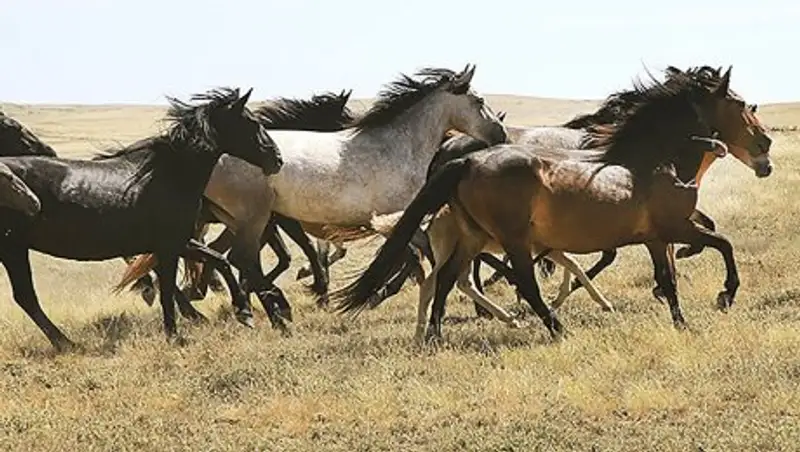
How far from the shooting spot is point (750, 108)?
40.8 ft

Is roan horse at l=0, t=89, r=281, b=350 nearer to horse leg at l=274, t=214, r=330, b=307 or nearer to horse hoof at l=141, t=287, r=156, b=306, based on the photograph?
horse leg at l=274, t=214, r=330, b=307

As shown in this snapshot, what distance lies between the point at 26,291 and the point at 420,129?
390cm

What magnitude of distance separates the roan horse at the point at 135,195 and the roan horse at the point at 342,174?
1.54 ft

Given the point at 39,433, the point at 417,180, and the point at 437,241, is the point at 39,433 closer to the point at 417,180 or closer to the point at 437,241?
the point at 437,241

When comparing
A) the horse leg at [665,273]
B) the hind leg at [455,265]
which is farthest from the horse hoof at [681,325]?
the hind leg at [455,265]

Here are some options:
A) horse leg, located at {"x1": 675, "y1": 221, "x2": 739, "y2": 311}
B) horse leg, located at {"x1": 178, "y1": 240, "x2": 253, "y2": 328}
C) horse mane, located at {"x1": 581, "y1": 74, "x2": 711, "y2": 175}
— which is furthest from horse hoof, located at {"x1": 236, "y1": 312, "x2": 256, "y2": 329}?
horse leg, located at {"x1": 675, "y1": 221, "x2": 739, "y2": 311}

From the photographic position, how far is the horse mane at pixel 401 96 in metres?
11.8

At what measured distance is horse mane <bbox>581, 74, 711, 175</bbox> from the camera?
10.2 m

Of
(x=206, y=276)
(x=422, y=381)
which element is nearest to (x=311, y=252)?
(x=206, y=276)

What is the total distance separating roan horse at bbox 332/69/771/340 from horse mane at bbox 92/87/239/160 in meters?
1.97

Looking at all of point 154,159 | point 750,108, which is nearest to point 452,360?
point 154,159

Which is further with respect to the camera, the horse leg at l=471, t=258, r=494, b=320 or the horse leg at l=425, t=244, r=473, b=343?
the horse leg at l=471, t=258, r=494, b=320

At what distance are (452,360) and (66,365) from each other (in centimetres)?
307

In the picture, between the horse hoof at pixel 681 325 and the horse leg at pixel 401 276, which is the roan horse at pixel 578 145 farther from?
the horse hoof at pixel 681 325
